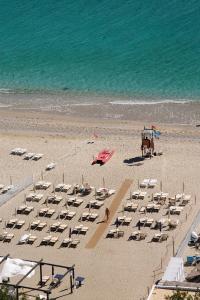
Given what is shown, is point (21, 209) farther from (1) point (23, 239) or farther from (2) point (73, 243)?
(2) point (73, 243)

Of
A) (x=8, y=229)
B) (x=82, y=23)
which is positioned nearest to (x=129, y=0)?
(x=82, y=23)

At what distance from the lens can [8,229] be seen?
4603cm

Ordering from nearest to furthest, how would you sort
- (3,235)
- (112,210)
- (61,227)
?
(3,235), (61,227), (112,210)

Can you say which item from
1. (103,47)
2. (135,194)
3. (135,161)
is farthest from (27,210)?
(103,47)

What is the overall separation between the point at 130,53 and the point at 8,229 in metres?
41.7

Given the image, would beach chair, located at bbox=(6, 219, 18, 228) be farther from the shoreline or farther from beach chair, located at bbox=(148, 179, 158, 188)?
the shoreline

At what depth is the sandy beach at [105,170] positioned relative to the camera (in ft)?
135

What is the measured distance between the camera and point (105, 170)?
2109 inches

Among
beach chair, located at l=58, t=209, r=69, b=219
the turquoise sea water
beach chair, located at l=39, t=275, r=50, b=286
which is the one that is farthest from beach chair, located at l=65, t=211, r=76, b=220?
the turquoise sea water

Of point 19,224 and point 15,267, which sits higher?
point 19,224

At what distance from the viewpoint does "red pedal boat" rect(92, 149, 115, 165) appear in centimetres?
5475

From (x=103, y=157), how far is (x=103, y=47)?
3423cm

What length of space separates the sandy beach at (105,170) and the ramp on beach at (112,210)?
173mm

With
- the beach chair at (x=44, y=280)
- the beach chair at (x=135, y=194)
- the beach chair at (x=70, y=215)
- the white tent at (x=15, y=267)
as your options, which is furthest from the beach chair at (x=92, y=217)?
the white tent at (x=15, y=267)
